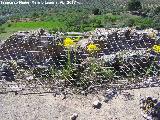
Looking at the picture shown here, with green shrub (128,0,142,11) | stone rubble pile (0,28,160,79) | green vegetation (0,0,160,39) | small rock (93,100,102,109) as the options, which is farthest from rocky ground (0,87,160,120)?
green shrub (128,0,142,11)

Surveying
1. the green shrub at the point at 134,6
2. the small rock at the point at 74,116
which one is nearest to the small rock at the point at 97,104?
the small rock at the point at 74,116

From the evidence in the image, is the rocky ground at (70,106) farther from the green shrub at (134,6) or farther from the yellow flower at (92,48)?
the green shrub at (134,6)

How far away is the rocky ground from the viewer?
2273 cm

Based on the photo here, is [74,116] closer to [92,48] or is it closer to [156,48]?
[92,48]

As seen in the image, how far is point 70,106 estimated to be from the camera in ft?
77.3

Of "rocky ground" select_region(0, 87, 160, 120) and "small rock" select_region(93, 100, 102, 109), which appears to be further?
"small rock" select_region(93, 100, 102, 109)

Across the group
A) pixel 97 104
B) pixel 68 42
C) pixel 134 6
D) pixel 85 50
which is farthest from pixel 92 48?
pixel 134 6

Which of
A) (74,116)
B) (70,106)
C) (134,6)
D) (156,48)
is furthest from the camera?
(134,6)

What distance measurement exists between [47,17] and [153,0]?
51.8 ft

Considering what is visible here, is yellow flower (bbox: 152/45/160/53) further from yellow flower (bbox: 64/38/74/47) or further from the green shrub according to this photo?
the green shrub

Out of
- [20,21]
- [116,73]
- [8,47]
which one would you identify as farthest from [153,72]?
[20,21]

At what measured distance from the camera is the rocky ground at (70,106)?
74.6 ft

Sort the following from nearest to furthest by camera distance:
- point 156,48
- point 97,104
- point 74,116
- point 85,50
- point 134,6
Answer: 1. point 74,116
2. point 97,104
3. point 156,48
4. point 85,50
5. point 134,6

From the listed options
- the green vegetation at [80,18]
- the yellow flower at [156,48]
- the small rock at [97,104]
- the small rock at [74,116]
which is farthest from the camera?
the green vegetation at [80,18]
